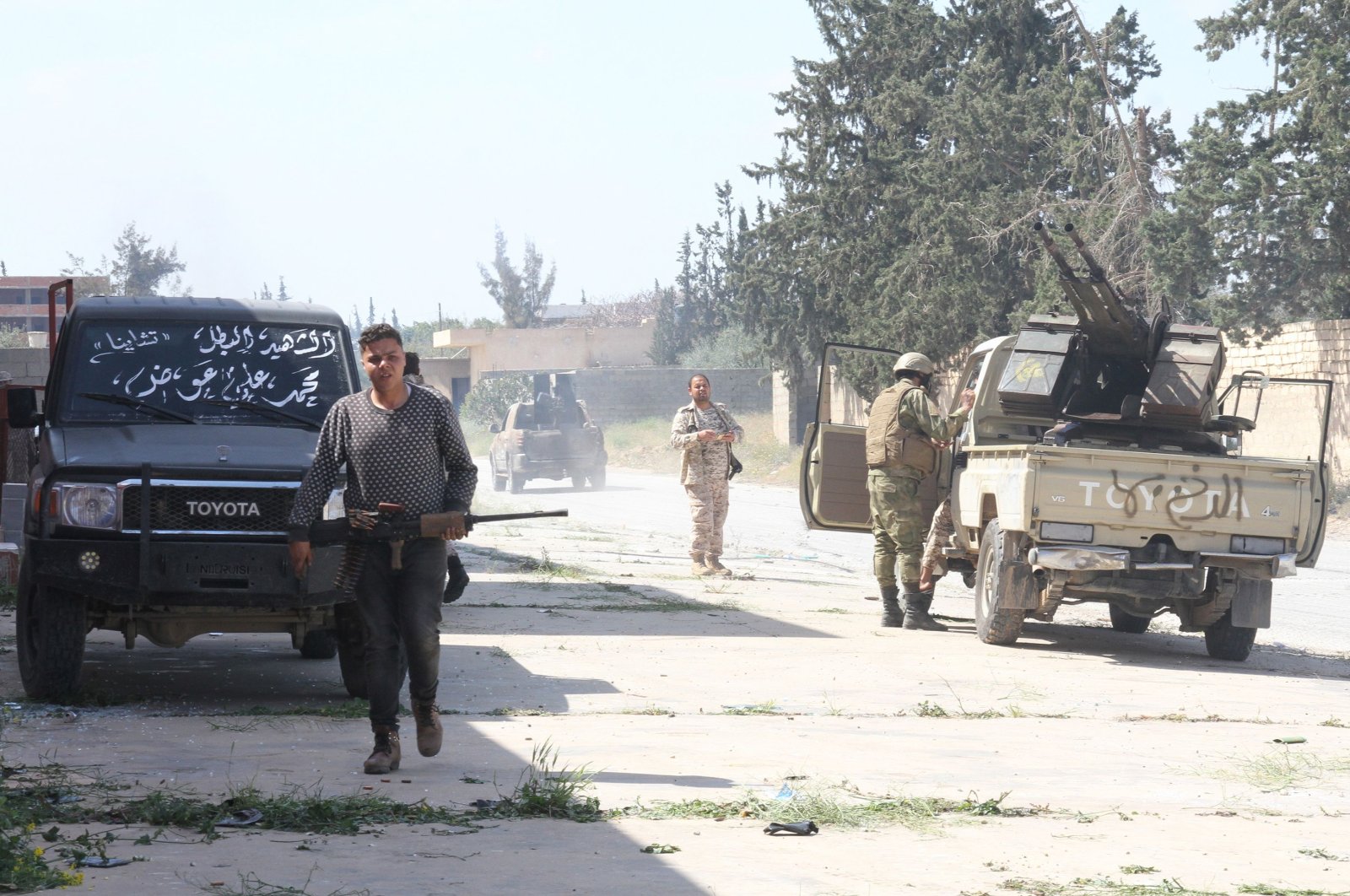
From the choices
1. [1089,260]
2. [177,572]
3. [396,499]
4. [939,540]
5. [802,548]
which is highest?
[1089,260]

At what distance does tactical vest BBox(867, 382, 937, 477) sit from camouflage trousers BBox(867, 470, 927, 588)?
14cm

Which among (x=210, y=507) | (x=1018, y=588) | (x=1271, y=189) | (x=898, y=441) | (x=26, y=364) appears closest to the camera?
(x=210, y=507)

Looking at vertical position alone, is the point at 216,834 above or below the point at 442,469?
below

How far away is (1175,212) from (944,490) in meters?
18.1

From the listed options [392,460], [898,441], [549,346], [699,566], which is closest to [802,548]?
[699,566]

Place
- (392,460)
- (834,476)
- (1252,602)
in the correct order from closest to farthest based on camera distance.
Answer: (392,460) < (1252,602) < (834,476)

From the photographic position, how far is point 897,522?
475 inches

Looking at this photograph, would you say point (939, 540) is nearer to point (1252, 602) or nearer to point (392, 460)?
point (1252, 602)

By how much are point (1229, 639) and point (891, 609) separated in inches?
95.1

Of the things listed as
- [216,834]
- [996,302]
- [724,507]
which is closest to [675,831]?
[216,834]

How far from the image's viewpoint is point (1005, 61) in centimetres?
3984

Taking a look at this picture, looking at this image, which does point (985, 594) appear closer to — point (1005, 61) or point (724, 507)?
point (724, 507)

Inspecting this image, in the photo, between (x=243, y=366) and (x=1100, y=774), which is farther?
(x=243, y=366)

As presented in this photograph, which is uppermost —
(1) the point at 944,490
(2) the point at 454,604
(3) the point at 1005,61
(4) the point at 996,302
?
(3) the point at 1005,61
